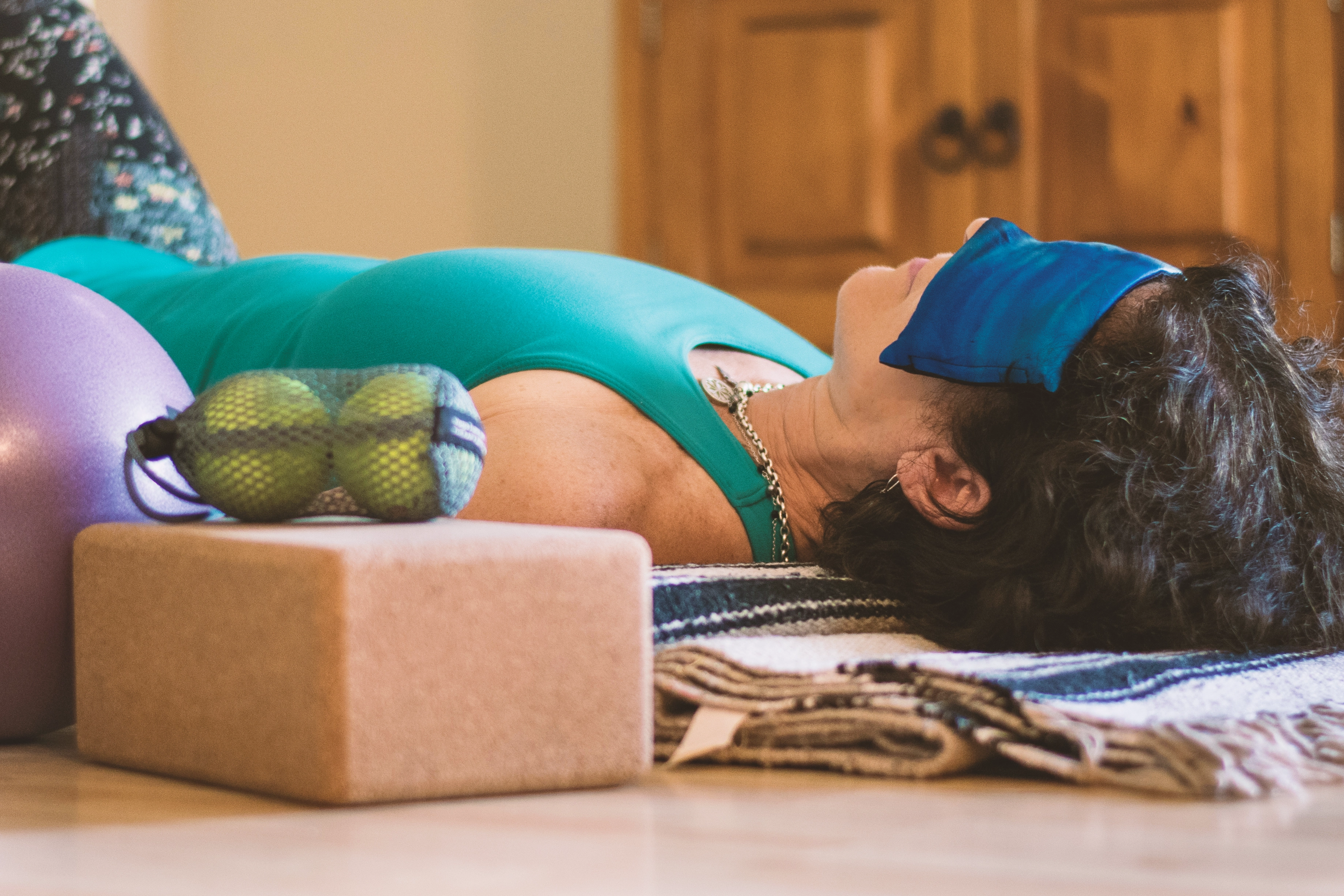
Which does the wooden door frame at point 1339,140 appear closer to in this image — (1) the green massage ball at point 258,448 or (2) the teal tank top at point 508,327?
(2) the teal tank top at point 508,327

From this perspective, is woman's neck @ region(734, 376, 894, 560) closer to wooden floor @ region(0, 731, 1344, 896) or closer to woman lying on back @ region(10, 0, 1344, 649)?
woman lying on back @ region(10, 0, 1344, 649)

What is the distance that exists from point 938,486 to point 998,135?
64.2 inches

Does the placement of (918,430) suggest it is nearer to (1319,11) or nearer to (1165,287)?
(1165,287)

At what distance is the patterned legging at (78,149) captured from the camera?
5.76 feet

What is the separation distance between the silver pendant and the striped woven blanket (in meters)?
0.32

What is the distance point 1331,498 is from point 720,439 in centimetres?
47

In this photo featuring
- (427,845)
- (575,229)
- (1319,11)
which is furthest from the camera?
(575,229)

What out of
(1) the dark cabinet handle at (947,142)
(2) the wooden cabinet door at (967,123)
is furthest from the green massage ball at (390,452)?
(1) the dark cabinet handle at (947,142)

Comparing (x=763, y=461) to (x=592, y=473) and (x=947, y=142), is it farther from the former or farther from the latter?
(x=947, y=142)

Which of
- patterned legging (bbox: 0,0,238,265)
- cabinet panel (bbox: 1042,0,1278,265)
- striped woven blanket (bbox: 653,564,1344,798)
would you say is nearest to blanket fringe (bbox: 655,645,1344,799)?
striped woven blanket (bbox: 653,564,1344,798)

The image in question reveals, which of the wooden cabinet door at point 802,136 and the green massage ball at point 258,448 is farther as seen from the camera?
the wooden cabinet door at point 802,136

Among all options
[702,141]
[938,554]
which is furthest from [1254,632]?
[702,141]

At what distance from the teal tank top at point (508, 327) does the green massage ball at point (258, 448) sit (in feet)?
1.24

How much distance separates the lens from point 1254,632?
38.9 inches
